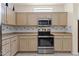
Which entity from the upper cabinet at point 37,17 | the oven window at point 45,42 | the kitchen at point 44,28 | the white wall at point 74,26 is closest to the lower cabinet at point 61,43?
the kitchen at point 44,28

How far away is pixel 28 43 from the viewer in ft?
21.0

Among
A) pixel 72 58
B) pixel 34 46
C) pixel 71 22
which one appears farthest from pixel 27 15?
pixel 72 58

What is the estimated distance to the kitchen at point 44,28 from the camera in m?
6.20

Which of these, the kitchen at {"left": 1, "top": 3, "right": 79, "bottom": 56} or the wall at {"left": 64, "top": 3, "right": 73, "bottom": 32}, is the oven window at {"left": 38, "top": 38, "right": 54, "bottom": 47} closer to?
the kitchen at {"left": 1, "top": 3, "right": 79, "bottom": 56}

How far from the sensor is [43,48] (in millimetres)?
6359

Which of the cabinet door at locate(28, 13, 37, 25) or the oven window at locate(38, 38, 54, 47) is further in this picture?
the cabinet door at locate(28, 13, 37, 25)

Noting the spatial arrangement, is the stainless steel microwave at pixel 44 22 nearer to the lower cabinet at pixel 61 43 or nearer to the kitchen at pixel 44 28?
the kitchen at pixel 44 28

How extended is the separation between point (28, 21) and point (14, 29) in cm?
82

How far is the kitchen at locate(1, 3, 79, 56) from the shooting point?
20.3ft

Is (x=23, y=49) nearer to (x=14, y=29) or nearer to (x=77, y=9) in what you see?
(x=14, y=29)

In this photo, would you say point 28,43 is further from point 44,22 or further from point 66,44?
point 66,44

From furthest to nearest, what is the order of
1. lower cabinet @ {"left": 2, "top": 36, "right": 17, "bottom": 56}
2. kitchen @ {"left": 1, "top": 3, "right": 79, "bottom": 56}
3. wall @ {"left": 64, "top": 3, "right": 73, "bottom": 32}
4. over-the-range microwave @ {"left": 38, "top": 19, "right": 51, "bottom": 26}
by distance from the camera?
over-the-range microwave @ {"left": 38, "top": 19, "right": 51, "bottom": 26} < wall @ {"left": 64, "top": 3, "right": 73, "bottom": 32} < kitchen @ {"left": 1, "top": 3, "right": 79, "bottom": 56} < lower cabinet @ {"left": 2, "top": 36, "right": 17, "bottom": 56}

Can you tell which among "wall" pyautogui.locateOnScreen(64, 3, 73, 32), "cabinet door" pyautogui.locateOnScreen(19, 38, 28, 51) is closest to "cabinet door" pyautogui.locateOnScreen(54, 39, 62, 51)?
"wall" pyautogui.locateOnScreen(64, 3, 73, 32)

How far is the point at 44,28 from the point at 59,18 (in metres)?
0.79
